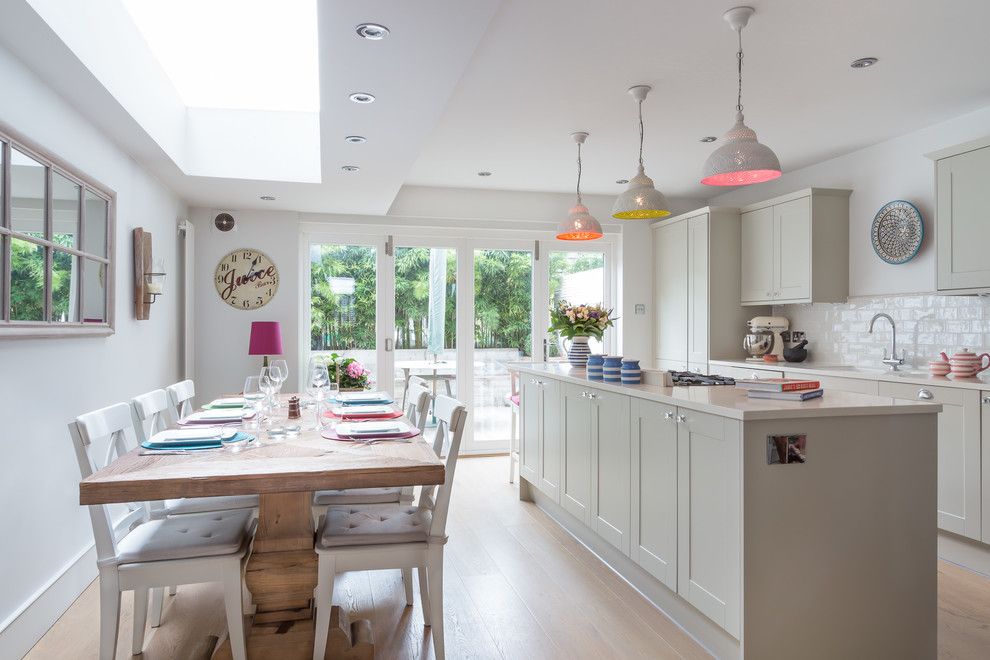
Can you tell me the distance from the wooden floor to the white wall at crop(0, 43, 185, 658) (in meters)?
0.17

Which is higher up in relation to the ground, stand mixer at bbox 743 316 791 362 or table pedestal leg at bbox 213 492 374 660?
stand mixer at bbox 743 316 791 362

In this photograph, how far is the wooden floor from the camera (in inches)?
95.9

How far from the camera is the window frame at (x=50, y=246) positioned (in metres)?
2.30

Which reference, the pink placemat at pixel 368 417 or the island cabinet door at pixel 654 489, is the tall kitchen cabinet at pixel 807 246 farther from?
the pink placemat at pixel 368 417

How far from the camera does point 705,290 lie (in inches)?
220

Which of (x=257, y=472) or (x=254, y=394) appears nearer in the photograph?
(x=257, y=472)

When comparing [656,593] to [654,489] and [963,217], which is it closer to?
[654,489]

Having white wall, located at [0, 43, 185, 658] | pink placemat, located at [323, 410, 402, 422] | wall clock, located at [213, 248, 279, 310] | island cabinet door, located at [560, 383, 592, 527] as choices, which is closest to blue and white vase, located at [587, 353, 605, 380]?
island cabinet door, located at [560, 383, 592, 527]

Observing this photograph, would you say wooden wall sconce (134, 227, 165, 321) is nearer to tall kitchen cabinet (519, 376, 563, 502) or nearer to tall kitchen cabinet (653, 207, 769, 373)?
tall kitchen cabinet (519, 376, 563, 502)

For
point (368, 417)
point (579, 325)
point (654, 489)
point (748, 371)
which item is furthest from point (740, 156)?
point (748, 371)

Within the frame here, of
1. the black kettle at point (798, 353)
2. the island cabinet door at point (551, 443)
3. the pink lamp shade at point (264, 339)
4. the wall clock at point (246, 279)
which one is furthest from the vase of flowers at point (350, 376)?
the black kettle at point (798, 353)

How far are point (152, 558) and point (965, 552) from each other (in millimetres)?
3847

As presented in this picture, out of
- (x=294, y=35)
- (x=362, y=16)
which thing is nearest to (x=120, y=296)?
(x=294, y=35)

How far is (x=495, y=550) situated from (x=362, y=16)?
8.67 feet
